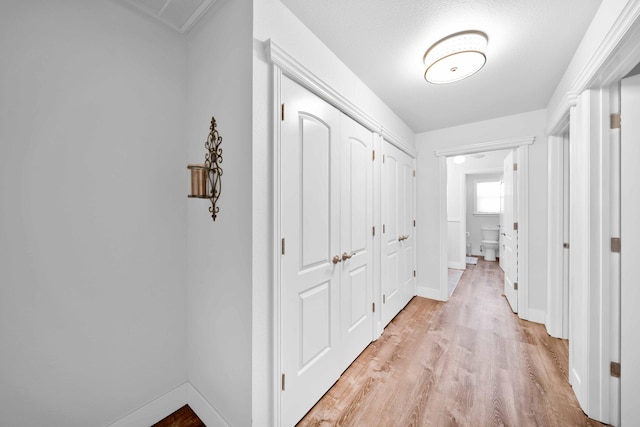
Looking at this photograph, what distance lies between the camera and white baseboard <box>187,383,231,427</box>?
1395mm

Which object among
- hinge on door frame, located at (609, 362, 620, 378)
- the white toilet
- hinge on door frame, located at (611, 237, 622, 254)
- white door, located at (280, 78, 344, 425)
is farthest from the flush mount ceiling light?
the white toilet

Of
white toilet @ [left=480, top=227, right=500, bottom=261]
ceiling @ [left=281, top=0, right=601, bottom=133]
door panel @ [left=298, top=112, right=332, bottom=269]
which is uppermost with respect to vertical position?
ceiling @ [left=281, top=0, right=601, bottom=133]

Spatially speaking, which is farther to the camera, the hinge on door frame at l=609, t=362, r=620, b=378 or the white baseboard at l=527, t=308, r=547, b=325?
the white baseboard at l=527, t=308, r=547, b=325

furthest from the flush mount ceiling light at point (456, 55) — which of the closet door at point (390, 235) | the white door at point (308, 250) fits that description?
the closet door at point (390, 235)

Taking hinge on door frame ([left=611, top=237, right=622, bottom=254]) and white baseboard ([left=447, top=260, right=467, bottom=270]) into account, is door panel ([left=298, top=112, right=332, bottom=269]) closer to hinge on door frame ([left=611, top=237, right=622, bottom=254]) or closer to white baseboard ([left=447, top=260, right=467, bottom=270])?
hinge on door frame ([left=611, top=237, right=622, bottom=254])

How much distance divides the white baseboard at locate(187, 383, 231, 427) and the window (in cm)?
691

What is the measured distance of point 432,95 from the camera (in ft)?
8.07

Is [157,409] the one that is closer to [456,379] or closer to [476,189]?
[456,379]

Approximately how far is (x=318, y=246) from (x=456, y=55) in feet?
5.23

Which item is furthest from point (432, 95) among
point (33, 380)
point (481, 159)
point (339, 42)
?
point (481, 159)

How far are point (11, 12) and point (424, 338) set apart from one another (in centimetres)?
351

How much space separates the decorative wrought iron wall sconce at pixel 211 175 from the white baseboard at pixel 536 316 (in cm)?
352

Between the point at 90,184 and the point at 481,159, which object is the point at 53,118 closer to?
the point at 90,184

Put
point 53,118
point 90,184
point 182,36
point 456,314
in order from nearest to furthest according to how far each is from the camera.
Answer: point 53,118 → point 90,184 → point 182,36 → point 456,314
